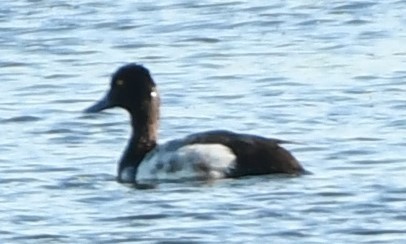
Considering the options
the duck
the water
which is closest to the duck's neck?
the duck

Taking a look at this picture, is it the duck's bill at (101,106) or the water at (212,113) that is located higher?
the duck's bill at (101,106)

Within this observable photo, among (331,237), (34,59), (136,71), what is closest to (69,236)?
(331,237)

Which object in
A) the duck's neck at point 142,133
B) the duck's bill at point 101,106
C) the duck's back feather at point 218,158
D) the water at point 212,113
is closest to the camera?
the water at point 212,113

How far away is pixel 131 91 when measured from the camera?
15.9m

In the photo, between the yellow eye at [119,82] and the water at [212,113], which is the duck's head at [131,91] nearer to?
the yellow eye at [119,82]

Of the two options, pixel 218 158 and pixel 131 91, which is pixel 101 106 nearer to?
pixel 131 91

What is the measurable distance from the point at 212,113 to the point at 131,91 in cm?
121

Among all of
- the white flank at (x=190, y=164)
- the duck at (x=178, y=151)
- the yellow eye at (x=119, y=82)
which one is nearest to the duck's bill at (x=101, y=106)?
the duck at (x=178, y=151)

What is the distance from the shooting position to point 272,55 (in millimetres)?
19234

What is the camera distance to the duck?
14.7 m

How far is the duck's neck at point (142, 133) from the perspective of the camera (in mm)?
15555

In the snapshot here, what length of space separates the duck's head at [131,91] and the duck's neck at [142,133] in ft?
0.07

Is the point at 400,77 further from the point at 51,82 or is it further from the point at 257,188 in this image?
the point at 257,188

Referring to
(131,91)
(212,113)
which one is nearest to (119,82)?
(131,91)
